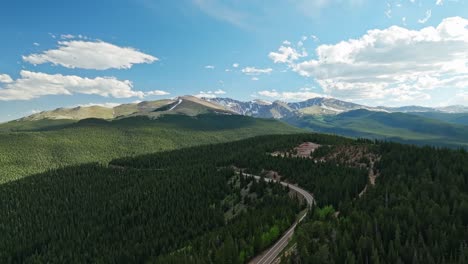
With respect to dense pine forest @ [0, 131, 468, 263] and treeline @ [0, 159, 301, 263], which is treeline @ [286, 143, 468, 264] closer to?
dense pine forest @ [0, 131, 468, 263]

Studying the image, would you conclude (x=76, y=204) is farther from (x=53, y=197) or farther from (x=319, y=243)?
(x=319, y=243)

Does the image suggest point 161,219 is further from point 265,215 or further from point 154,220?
point 265,215

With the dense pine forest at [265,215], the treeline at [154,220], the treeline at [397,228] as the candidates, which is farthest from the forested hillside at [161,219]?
the treeline at [397,228]

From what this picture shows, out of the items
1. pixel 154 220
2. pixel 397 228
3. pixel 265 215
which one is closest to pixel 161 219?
pixel 154 220

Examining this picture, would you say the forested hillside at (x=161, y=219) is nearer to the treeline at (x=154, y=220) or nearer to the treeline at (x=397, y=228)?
the treeline at (x=154, y=220)

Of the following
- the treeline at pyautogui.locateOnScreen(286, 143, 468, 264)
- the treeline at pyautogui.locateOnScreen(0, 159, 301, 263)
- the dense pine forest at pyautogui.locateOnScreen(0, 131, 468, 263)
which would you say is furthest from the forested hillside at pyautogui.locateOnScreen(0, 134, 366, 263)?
the treeline at pyautogui.locateOnScreen(286, 143, 468, 264)

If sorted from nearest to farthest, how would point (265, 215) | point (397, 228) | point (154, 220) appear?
point (397, 228) → point (265, 215) → point (154, 220)

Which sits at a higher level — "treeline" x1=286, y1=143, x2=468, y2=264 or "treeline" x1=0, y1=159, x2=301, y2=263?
"treeline" x1=286, y1=143, x2=468, y2=264
